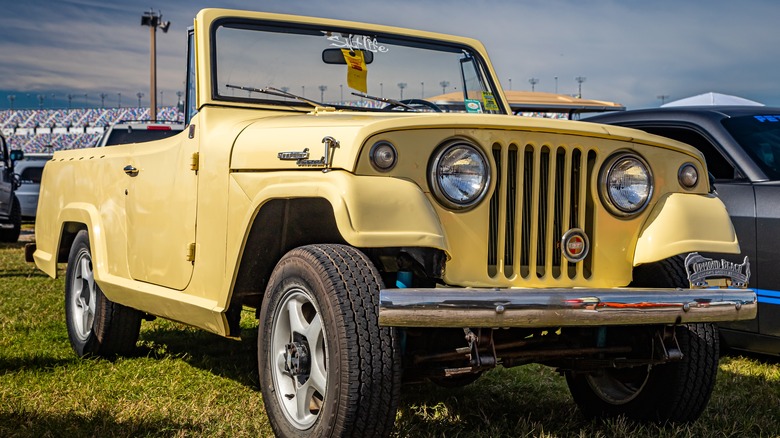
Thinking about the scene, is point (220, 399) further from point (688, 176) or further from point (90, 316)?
point (688, 176)

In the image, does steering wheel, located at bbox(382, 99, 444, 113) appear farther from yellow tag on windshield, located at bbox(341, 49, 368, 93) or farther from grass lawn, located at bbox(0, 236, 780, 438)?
grass lawn, located at bbox(0, 236, 780, 438)

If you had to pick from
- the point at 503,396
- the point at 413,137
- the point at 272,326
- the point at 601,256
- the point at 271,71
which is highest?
the point at 271,71

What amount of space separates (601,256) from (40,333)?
4185 millimetres

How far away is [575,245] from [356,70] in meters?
1.83

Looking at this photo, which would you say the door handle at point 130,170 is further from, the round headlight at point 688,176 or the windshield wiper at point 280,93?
the round headlight at point 688,176

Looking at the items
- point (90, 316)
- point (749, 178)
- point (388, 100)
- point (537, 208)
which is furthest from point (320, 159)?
point (749, 178)

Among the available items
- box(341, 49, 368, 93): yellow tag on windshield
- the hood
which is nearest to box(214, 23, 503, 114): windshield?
box(341, 49, 368, 93): yellow tag on windshield

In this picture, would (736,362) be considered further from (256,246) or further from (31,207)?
(31,207)

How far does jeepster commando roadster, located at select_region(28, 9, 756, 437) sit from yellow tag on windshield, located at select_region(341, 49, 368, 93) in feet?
0.45

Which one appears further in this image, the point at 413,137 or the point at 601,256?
the point at 601,256

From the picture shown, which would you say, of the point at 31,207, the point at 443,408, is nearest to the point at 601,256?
the point at 443,408

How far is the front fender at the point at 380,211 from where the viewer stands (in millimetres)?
2887

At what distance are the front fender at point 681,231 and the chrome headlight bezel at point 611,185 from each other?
0.07 metres

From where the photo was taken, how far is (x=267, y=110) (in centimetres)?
426
